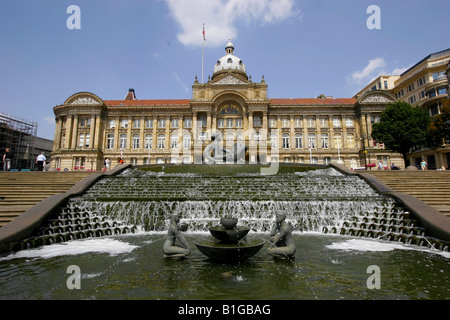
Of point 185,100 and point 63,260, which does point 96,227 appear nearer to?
point 63,260

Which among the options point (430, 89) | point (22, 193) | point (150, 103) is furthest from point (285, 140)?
point (22, 193)

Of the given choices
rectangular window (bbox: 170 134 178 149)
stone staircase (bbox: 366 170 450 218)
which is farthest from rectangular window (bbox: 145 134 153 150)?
stone staircase (bbox: 366 170 450 218)

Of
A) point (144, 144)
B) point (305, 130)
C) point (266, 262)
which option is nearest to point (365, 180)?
point (266, 262)

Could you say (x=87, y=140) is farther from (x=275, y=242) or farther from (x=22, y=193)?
(x=275, y=242)

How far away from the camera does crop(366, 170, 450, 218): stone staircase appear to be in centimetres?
1193

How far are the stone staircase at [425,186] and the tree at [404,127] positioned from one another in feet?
63.3

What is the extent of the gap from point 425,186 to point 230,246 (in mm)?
14541

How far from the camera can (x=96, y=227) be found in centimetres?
1059

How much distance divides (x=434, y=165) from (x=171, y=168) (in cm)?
4677

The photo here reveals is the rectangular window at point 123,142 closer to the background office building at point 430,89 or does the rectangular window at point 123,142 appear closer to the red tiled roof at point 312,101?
the red tiled roof at point 312,101

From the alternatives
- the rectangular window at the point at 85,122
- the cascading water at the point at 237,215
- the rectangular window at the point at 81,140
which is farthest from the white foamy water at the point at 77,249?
the rectangular window at the point at 85,122

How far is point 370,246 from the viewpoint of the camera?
26.7 feet

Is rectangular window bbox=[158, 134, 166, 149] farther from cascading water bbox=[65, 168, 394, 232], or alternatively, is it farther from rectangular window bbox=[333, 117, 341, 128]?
cascading water bbox=[65, 168, 394, 232]

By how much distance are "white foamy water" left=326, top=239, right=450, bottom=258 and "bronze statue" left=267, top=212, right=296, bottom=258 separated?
226 centimetres
